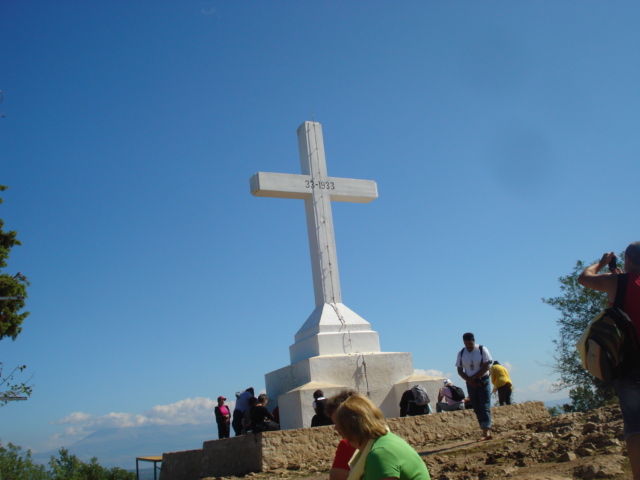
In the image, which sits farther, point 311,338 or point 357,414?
point 311,338

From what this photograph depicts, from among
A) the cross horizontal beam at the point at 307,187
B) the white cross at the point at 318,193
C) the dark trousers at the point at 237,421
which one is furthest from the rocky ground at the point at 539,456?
the cross horizontal beam at the point at 307,187

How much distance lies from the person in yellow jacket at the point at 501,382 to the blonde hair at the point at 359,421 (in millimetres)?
6587

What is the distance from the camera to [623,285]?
341 cm

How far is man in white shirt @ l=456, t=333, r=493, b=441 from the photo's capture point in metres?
6.85

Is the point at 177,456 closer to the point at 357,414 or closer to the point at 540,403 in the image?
the point at 357,414

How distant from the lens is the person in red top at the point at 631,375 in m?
3.22

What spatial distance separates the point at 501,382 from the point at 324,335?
3039mm

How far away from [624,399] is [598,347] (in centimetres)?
39

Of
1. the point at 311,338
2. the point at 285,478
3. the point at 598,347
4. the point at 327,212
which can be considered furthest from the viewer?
the point at 327,212

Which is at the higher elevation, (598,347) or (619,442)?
(598,347)

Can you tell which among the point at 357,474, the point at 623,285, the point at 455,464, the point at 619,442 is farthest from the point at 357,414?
the point at 619,442

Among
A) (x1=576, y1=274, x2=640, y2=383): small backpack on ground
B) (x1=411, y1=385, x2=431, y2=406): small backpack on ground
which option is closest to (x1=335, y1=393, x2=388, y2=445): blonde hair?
(x1=576, y1=274, x2=640, y2=383): small backpack on ground

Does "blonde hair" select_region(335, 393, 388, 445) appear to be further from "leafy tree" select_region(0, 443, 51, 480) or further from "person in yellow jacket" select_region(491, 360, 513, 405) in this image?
"leafy tree" select_region(0, 443, 51, 480)

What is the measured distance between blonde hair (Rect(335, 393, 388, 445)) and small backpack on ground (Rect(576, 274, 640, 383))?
1.28m
